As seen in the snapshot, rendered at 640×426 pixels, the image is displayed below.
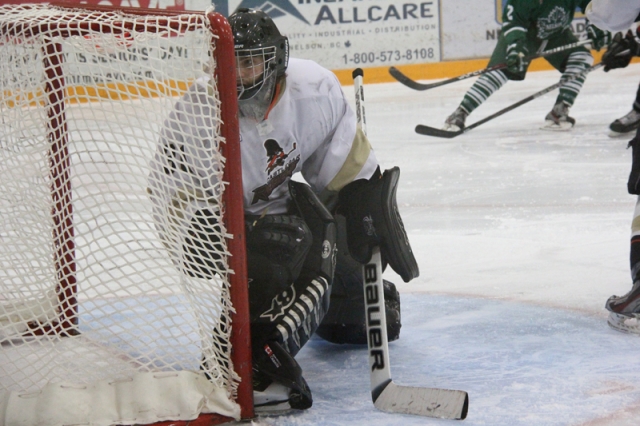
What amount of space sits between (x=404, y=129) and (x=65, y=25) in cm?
398

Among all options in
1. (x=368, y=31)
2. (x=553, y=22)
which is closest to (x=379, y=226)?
(x=553, y=22)

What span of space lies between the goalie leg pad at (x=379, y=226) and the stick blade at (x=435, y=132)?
3.34 metres

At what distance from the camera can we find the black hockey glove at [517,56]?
203 inches

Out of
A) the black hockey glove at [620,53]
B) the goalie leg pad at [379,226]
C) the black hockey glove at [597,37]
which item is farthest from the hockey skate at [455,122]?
the goalie leg pad at [379,226]

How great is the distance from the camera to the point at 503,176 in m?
3.99

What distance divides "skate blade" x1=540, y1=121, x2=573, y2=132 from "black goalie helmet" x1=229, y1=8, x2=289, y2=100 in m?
3.67

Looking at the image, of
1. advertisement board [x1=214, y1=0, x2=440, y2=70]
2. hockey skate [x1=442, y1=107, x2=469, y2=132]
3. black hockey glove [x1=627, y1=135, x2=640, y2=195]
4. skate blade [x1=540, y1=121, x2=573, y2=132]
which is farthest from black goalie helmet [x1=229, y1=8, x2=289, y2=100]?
advertisement board [x1=214, y1=0, x2=440, y2=70]

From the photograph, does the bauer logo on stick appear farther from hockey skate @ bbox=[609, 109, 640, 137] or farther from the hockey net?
hockey skate @ bbox=[609, 109, 640, 137]

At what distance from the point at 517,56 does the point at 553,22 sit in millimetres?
321

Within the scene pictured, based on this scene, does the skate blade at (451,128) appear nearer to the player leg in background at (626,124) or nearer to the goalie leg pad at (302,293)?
the player leg in background at (626,124)

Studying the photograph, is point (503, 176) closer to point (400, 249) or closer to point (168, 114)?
point (400, 249)

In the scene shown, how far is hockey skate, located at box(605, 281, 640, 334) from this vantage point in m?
1.98

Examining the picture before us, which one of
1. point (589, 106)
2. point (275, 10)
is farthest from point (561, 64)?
point (275, 10)

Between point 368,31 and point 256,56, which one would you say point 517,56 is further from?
point 256,56
